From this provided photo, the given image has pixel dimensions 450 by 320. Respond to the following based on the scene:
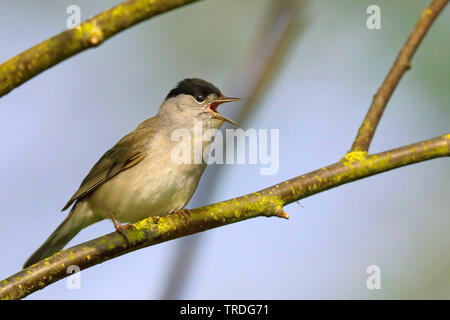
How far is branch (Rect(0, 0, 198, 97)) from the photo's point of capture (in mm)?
2418

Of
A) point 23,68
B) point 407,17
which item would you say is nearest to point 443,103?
point 407,17

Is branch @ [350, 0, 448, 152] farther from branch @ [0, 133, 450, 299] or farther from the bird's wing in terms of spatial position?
the bird's wing

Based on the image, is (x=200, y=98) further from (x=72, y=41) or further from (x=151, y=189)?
(x=72, y=41)

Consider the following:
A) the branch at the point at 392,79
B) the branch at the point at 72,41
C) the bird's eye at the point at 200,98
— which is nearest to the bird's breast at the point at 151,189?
the bird's eye at the point at 200,98

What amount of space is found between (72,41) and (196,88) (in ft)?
10.7

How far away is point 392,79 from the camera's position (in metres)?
4.05

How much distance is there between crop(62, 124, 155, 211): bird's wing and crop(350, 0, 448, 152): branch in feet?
6.87

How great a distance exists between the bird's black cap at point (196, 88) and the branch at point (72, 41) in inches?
125

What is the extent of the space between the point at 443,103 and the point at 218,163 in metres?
4.07

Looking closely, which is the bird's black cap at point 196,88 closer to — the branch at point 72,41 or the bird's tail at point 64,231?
the bird's tail at point 64,231

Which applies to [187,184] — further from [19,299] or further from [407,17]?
[407,17]

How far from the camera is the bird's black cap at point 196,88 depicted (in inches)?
222

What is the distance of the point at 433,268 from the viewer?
668cm

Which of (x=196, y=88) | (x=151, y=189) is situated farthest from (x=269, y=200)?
(x=196, y=88)
